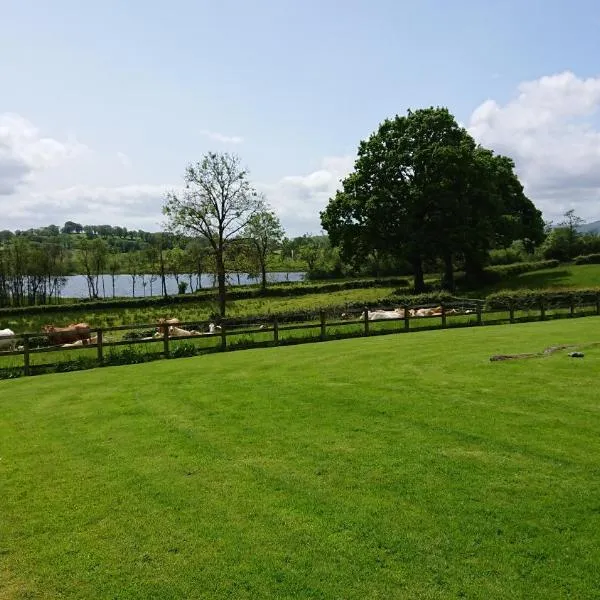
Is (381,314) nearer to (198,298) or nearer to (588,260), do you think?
(588,260)

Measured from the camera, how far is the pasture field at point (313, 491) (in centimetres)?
448

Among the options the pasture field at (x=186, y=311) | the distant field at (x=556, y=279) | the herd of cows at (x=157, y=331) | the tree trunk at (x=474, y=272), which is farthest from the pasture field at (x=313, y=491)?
the tree trunk at (x=474, y=272)

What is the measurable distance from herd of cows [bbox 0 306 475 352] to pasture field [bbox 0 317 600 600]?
8804mm

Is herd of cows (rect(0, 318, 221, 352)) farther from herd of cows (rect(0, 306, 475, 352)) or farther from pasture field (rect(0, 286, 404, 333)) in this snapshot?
pasture field (rect(0, 286, 404, 333))

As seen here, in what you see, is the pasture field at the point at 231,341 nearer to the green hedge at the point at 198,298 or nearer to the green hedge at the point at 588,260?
the green hedge at the point at 588,260

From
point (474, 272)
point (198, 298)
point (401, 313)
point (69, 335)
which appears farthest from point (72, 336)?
point (198, 298)

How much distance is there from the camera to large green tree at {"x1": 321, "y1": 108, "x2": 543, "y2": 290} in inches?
1732

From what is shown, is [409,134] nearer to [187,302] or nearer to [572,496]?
[187,302]

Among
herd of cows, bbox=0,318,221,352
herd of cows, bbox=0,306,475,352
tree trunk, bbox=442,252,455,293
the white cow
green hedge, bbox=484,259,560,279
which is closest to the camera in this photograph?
herd of cows, bbox=0,318,221,352

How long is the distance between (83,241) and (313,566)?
9292 cm

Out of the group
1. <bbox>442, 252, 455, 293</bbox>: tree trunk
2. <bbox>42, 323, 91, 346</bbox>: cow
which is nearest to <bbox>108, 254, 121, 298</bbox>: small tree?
<bbox>442, 252, 455, 293</bbox>: tree trunk

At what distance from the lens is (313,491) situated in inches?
230

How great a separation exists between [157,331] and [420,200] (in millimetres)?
24985

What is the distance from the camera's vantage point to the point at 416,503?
548 centimetres
